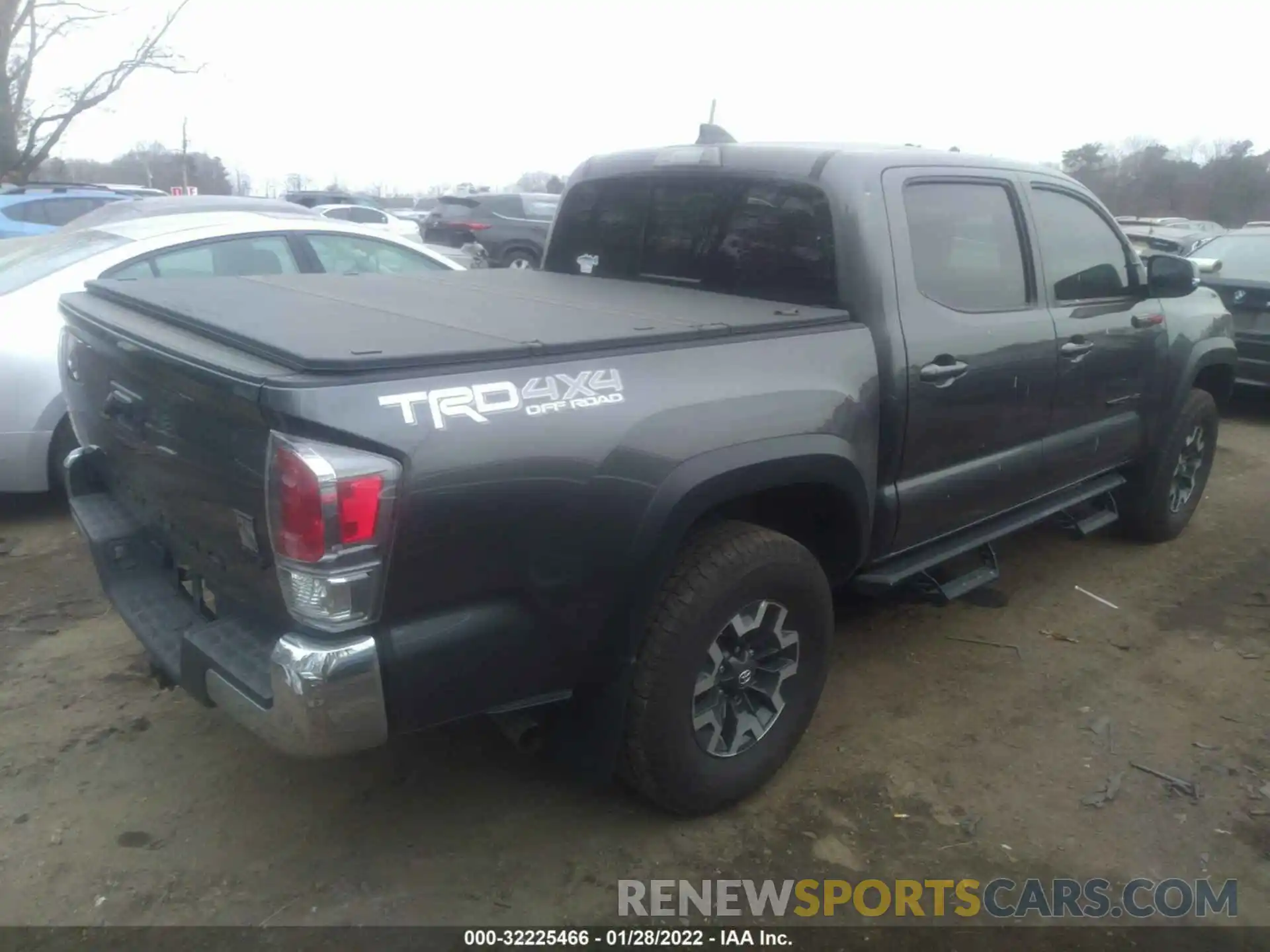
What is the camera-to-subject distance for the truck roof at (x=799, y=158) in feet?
11.3

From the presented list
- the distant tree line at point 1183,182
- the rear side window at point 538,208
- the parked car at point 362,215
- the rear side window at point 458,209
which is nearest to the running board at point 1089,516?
the rear side window at point 538,208

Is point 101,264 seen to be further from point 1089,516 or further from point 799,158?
point 1089,516

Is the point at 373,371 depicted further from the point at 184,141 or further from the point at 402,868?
the point at 184,141

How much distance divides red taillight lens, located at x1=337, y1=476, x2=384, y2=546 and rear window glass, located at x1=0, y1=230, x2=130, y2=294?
12.9ft

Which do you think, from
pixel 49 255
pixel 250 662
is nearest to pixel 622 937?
pixel 250 662

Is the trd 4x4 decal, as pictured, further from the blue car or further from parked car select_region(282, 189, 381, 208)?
parked car select_region(282, 189, 381, 208)

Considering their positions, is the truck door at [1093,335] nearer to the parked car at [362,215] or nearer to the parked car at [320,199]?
the parked car at [362,215]

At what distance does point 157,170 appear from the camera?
Result: 46.8m

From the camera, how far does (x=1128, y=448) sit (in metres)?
4.67

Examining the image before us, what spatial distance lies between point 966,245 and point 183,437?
2.74m

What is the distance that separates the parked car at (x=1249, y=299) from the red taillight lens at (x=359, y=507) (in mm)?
7965

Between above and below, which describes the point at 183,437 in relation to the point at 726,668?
above

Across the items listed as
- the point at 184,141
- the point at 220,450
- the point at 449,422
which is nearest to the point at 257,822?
the point at 220,450

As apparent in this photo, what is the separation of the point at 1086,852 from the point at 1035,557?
2.53 meters
